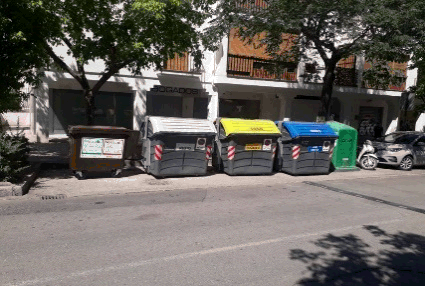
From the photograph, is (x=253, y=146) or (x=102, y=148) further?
(x=253, y=146)

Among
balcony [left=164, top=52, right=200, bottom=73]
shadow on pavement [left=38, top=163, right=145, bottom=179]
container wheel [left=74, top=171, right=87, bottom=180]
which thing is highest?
balcony [left=164, top=52, right=200, bottom=73]

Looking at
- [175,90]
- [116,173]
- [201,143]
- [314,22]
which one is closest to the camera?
[116,173]

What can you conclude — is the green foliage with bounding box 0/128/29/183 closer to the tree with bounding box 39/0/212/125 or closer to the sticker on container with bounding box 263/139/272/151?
the tree with bounding box 39/0/212/125

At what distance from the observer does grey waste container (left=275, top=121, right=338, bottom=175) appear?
37.1ft

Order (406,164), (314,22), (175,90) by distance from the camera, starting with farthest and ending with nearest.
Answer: (175,90) < (406,164) < (314,22)

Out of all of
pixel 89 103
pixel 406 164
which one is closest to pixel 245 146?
pixel 89 103

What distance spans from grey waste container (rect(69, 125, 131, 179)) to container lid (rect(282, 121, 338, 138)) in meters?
4.90

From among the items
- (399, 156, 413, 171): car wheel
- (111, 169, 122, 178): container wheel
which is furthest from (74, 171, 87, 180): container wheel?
(399, 156, 413, 171): car wheel

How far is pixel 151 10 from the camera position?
30.3 ft

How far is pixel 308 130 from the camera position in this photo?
37.3 ft

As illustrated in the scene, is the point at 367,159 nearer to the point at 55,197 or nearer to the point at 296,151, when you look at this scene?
the point at 296,151

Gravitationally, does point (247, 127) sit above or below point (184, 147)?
above

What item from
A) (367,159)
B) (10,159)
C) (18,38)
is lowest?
(367,159)

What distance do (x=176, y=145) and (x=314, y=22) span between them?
6.82 m
